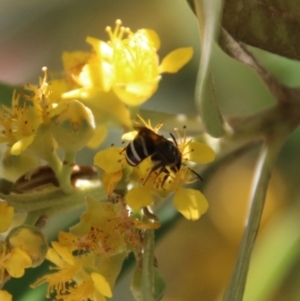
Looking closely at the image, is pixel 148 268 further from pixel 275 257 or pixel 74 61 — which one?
pixel 275 257

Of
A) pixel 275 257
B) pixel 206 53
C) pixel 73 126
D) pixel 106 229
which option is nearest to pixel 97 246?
pixel 106 229

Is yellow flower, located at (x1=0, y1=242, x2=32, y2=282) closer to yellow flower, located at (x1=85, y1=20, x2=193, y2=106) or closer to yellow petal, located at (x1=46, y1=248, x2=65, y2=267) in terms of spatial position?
yellow petal, located at (x1=46, y1=248, x2=65, y2=267)

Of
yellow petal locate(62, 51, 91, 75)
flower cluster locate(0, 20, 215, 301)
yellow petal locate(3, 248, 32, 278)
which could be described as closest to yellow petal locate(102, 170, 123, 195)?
flower cluster locate(0, 20, 215, 301)

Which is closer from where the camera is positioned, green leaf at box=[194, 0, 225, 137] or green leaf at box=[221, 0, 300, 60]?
green leaf at box=[194, 0, 225, 137]

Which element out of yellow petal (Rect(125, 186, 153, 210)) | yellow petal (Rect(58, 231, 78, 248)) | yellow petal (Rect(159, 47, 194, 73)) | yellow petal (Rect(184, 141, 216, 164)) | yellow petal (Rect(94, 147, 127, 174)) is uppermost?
yellow petal (Rect(159, 47, 194, 73))

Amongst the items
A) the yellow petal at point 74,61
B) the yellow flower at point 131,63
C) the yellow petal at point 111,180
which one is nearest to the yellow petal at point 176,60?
the yellow flower at point 131,63

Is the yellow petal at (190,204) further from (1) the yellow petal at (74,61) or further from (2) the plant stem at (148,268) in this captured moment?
(1) the yellow petal at (74,61)
